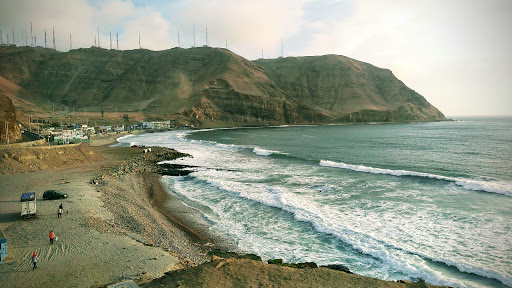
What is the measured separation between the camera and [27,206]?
19250mm

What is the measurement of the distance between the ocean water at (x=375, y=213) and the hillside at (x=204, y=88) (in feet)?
356

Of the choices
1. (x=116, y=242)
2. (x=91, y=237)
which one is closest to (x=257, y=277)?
(x=116, y=242)

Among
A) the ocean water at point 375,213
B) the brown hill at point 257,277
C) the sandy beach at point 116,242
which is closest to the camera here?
the brown hill at point 257,277

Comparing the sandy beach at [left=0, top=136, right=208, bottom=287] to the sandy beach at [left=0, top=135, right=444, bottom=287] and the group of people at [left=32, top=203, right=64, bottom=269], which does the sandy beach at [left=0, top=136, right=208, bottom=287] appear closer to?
the sandy beach at [left=0, top=135, right=444, bottom=287]

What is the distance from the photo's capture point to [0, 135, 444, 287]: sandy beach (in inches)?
469

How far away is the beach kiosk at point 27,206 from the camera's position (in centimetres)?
1911

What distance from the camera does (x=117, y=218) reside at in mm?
20547

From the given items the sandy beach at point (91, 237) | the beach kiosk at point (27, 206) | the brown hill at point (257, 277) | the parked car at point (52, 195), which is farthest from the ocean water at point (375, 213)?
the beach kiosk at point (27, 206)

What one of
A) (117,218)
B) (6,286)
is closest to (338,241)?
(117,218)

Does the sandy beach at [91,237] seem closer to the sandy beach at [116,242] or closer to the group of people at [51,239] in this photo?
the sandy beach at [116,242]

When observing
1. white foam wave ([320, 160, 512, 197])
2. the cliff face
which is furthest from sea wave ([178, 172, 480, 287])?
the cliff face

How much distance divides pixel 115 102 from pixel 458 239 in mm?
164200

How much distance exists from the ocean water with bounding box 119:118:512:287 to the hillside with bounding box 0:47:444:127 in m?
108

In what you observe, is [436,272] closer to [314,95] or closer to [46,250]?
[46,250]
